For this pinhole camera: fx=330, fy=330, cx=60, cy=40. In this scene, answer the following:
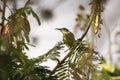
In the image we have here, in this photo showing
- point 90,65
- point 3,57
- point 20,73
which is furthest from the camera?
point 20,73

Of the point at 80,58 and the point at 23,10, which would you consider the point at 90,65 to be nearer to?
the point at 80,58

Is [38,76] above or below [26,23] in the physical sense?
below

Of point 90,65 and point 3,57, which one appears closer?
point 3,57

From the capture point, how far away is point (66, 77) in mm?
718

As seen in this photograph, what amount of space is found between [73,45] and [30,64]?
0.10 meters

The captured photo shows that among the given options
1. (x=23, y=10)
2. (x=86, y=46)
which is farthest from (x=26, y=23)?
(x=86, y=46)

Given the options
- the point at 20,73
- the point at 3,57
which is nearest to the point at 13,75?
the point at 20,73

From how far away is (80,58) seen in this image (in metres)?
0.68

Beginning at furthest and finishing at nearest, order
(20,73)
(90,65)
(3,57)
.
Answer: (20,73) → (90,65) → (3,57)

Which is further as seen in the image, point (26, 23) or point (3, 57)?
point (26, 23)

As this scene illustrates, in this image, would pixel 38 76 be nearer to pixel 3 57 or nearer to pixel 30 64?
pixel 30 64

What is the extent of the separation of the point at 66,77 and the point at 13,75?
11 centimetres

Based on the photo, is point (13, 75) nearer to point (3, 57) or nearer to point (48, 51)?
point (48, 51)

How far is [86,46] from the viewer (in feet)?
2.38
